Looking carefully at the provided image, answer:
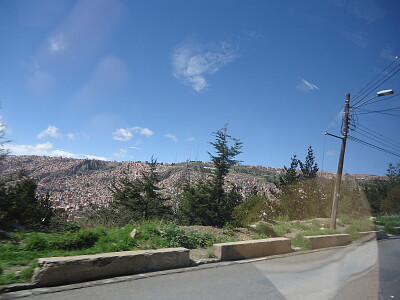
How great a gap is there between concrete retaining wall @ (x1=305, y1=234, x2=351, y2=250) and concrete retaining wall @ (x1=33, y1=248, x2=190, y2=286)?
236 inches

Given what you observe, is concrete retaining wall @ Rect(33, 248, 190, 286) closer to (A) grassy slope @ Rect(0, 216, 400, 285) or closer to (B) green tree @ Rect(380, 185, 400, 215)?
(A) grassy slope @ Rect(0, 216, 400, 285)

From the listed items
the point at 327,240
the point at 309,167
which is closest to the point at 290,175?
the point at 309,167

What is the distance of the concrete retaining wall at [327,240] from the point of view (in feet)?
33.4

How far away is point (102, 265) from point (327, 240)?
911 centimetres

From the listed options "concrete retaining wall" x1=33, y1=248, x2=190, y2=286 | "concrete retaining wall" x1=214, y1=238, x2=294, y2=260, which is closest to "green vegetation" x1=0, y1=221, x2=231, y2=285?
"concrete retaining wall" x1=33, y1=248, x2=190, y2=286

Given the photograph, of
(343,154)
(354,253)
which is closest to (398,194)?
(343,154)

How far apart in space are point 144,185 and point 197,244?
1222 inches

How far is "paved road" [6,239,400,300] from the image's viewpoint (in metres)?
4.46

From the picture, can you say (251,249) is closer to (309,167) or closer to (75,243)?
(75,243)

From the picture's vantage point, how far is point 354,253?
9344 mm

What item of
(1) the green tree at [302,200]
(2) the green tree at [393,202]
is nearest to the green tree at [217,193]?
(1) the green tree at [302,200]

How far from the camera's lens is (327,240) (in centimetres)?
1076

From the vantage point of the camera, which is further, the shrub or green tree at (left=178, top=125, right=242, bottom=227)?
green tree at (left=178, top=125, right=242, bottom=227)

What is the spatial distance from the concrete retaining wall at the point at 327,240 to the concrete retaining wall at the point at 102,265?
5.98 metres
